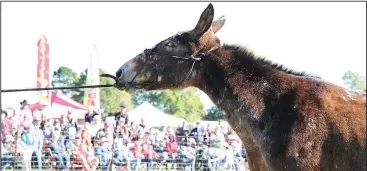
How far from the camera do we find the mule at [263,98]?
5.20m

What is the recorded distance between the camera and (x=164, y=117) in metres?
34.3

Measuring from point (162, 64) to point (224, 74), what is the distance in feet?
2.43

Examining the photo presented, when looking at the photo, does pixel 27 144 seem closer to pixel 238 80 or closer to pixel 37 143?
pixel 37 143

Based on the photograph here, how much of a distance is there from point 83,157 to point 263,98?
11.9m

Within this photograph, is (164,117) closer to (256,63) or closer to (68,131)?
(68,131)

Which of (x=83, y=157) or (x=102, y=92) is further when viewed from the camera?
(x=102, y=92)

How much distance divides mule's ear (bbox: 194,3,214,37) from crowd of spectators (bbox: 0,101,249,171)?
11367 millimetres

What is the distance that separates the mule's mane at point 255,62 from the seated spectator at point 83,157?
1144 centimetres

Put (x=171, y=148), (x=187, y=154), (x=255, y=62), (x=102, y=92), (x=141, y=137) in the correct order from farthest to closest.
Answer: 1. (x=102, y=92)
2. (x=171, y=148)
3. (x=187, y=154)
4. (x=141, y=137)
5. (x=255, y=62)

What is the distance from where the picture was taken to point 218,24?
6.44m

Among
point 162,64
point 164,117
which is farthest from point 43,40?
point 162,64

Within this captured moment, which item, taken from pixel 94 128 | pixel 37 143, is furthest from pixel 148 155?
pixel 37 143

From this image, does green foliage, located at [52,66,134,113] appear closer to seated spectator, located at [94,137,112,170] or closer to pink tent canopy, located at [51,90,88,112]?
pink tent canopy, located at [51,90,88,112]

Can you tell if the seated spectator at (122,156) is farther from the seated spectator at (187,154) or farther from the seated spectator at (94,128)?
the seated spectator at (187,154)
